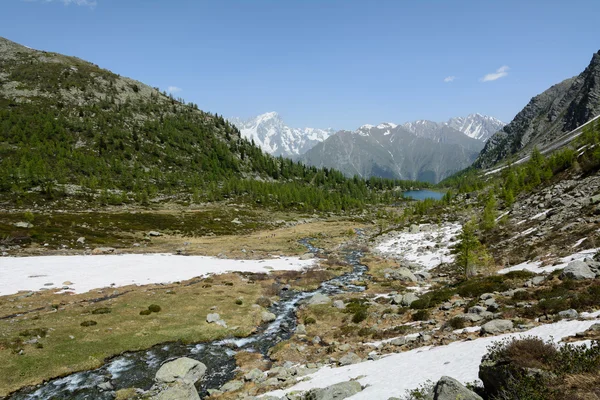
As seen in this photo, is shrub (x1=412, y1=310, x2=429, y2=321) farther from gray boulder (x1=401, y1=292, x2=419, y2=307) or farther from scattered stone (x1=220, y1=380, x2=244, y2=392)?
scattered stone (x1=220, y1=380, x2=244, y2=392)

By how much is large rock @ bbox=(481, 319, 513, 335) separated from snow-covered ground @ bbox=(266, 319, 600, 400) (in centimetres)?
116

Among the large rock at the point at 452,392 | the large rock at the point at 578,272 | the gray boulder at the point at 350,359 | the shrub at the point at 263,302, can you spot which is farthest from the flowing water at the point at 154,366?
the large rock at the point at 578,272

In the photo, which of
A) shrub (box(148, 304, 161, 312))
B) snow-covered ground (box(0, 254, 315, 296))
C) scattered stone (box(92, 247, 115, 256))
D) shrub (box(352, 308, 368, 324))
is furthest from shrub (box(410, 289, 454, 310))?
scattered stone (box(92, 247, 115, 256))

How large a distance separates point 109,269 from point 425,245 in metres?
57.8

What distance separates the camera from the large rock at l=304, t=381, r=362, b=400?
46.5 feet

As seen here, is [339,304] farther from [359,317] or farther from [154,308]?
[154,308]

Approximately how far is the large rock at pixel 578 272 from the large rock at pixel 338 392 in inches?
721

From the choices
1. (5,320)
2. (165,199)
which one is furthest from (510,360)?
(165,199)

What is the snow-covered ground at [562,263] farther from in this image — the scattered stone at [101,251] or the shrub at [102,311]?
the scattered stone at [101,251]

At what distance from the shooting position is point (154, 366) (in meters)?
23.9

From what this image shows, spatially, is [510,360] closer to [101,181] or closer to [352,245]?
[352,245]

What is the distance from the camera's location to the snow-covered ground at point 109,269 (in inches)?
1597

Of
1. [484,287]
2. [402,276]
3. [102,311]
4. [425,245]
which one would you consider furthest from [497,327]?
[425,245]

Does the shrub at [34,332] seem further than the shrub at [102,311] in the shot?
No
